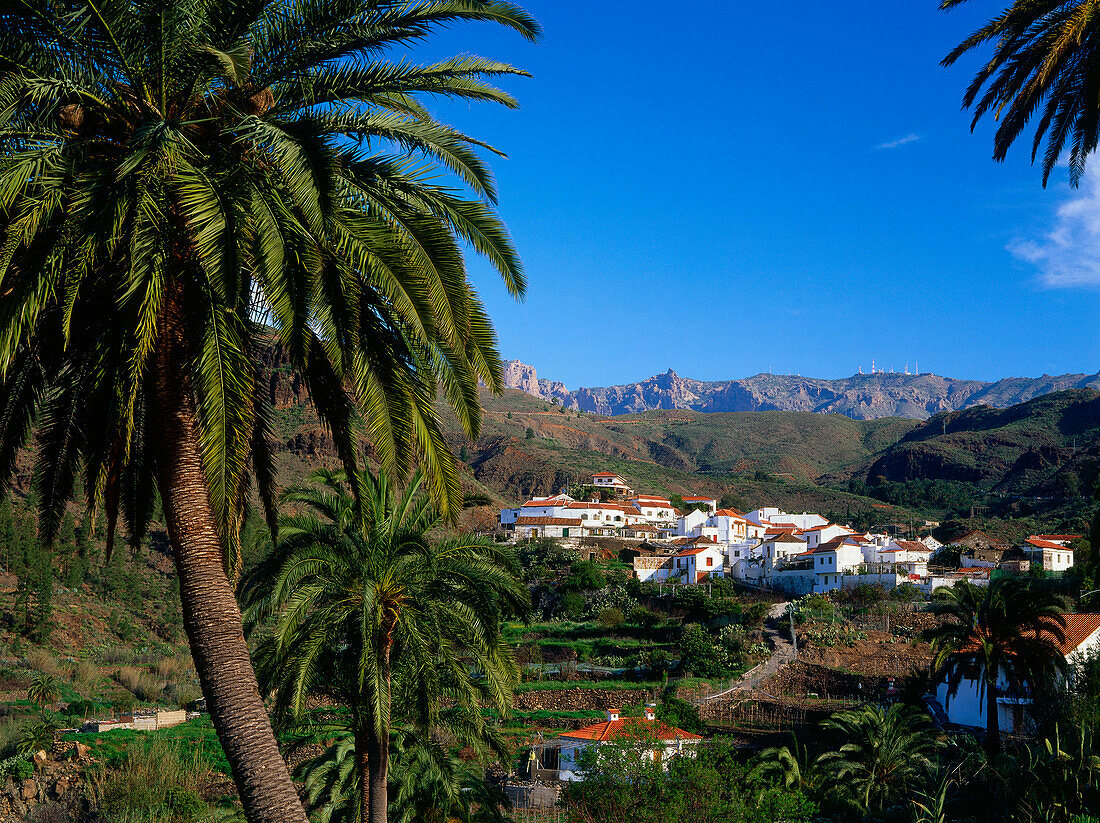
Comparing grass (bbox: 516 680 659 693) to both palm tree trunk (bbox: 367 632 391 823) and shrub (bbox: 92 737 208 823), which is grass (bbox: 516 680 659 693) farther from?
palm tree trunk (bbox: 367 632 391 823)

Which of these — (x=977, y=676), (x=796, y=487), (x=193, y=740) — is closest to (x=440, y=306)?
(x=977, y=676)

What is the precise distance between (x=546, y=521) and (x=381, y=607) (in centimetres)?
7146

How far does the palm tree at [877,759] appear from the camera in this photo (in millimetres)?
27219

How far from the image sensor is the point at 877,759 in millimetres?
27797

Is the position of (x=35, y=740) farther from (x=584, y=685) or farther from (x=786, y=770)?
(x=584, y=685)

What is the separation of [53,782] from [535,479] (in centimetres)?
9588

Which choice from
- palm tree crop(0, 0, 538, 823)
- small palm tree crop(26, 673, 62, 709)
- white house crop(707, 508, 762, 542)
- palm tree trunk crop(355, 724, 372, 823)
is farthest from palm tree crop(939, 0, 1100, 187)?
white house crop(707, 508, 762, 542)

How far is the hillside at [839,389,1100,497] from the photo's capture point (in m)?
124

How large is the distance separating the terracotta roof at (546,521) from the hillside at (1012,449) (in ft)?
209

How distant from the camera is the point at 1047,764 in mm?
18672

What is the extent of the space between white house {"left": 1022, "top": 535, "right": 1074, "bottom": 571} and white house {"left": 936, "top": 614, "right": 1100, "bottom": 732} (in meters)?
27.9

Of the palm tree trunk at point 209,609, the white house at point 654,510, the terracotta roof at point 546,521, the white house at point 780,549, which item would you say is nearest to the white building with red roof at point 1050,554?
the white house at point 780,549

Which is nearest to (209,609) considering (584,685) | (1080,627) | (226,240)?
(226,240)

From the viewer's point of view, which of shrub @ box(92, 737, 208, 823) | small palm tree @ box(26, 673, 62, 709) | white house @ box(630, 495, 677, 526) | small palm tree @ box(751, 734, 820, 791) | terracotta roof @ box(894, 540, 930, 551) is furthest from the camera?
white house @ box(630, 495, 677, 526)
